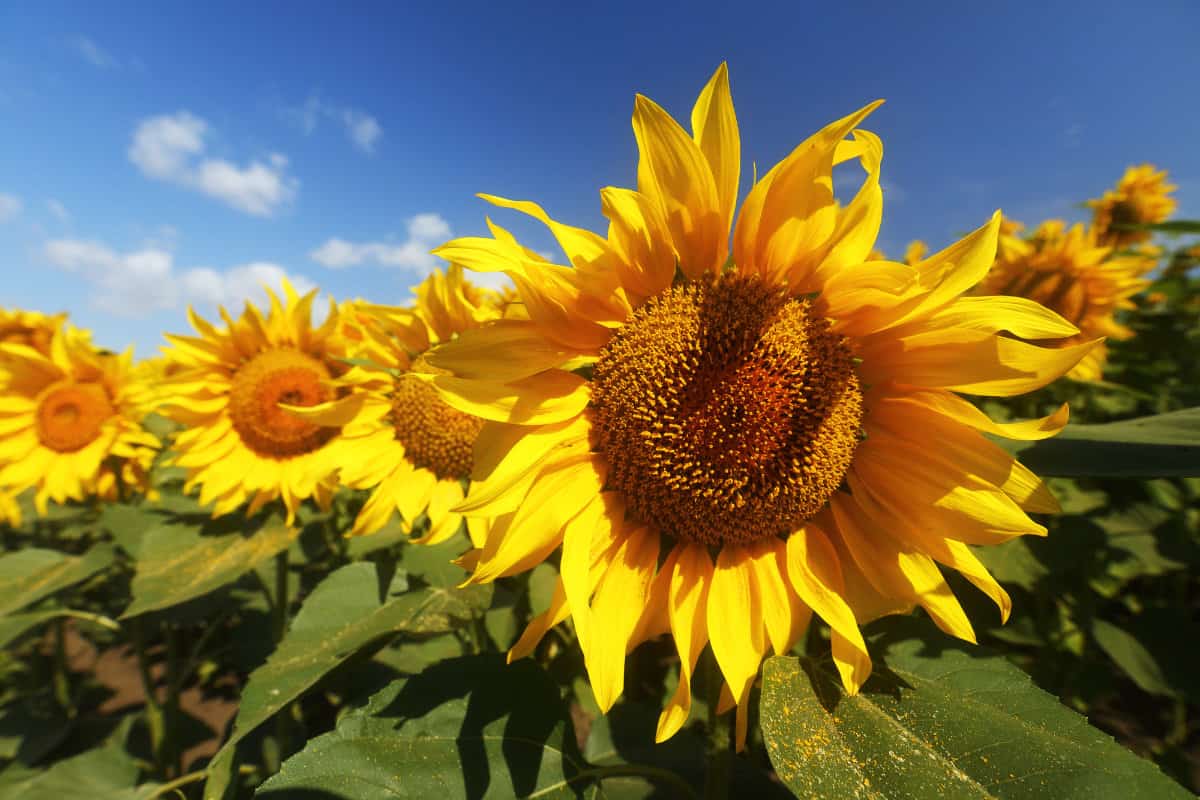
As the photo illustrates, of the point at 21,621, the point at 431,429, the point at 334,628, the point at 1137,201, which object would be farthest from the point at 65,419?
the point at 1137,201

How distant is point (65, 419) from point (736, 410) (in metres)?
4.39

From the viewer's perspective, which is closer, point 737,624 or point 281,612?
point 737,624

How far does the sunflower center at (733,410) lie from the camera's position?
1376mm

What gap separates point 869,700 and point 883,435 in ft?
1.80

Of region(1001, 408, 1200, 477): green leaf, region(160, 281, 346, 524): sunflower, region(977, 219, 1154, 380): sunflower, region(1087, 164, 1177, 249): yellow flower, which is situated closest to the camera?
region(1001, 408, 1200, 477): green leaf

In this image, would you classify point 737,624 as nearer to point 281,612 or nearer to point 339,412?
point 339,412

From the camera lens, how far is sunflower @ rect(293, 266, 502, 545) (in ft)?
7.39

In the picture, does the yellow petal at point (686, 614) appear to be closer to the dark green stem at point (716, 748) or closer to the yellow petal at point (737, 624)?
the yellow petal at point (737, 624)

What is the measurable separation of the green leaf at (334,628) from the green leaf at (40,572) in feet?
6.58

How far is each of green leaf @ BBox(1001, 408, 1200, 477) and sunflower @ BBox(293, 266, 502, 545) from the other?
166 centimetres

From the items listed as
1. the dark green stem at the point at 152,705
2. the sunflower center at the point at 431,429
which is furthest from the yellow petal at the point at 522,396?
the dark green stem at the point at 152,705

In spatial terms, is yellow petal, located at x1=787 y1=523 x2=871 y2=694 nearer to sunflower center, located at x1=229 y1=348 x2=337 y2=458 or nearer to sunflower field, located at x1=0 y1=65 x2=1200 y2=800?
sunflower field, located at x1=0 y1=65 x2=1200 y2=800

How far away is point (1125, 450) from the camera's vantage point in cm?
127

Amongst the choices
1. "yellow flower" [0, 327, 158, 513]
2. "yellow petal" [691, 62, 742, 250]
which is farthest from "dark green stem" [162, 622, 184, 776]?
"yellow petal" [691, 62, 742, 250]
